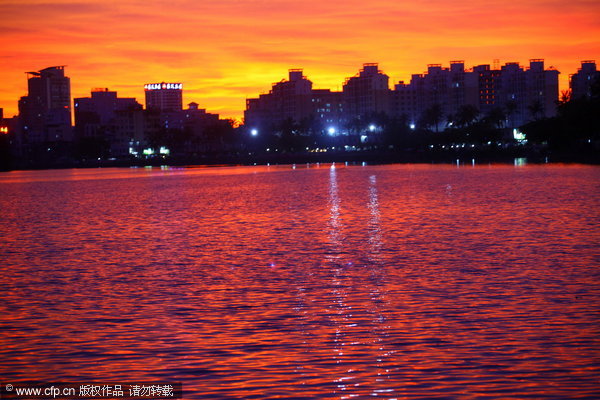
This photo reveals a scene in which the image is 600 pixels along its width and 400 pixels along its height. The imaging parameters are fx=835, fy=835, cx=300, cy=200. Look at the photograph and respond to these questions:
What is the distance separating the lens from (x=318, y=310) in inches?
717

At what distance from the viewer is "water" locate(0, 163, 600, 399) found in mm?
12898

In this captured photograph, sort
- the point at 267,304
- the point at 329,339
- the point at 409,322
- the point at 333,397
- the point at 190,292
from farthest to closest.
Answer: the point at 190,292 → the point at 267,304 → the point at 409,322 → the point at 329,339 → the point at 333,397

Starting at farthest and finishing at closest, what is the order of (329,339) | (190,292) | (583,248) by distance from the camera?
(583,248) < (190,292) < (329,339)

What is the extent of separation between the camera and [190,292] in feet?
69.1

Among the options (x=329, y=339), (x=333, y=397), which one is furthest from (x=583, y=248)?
(x=333, y=397)

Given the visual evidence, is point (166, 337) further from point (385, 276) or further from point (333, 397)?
point (385, 276)

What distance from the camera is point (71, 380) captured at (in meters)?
13.0

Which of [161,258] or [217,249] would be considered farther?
[217,249]

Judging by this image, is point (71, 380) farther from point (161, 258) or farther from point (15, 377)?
point (161, 258)

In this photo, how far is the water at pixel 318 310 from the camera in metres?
12.9

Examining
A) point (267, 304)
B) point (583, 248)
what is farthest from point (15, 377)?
point (583, 248)

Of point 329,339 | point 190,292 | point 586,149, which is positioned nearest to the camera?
point 329,339

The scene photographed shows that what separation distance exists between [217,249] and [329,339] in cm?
1618

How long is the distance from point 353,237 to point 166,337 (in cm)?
1914
